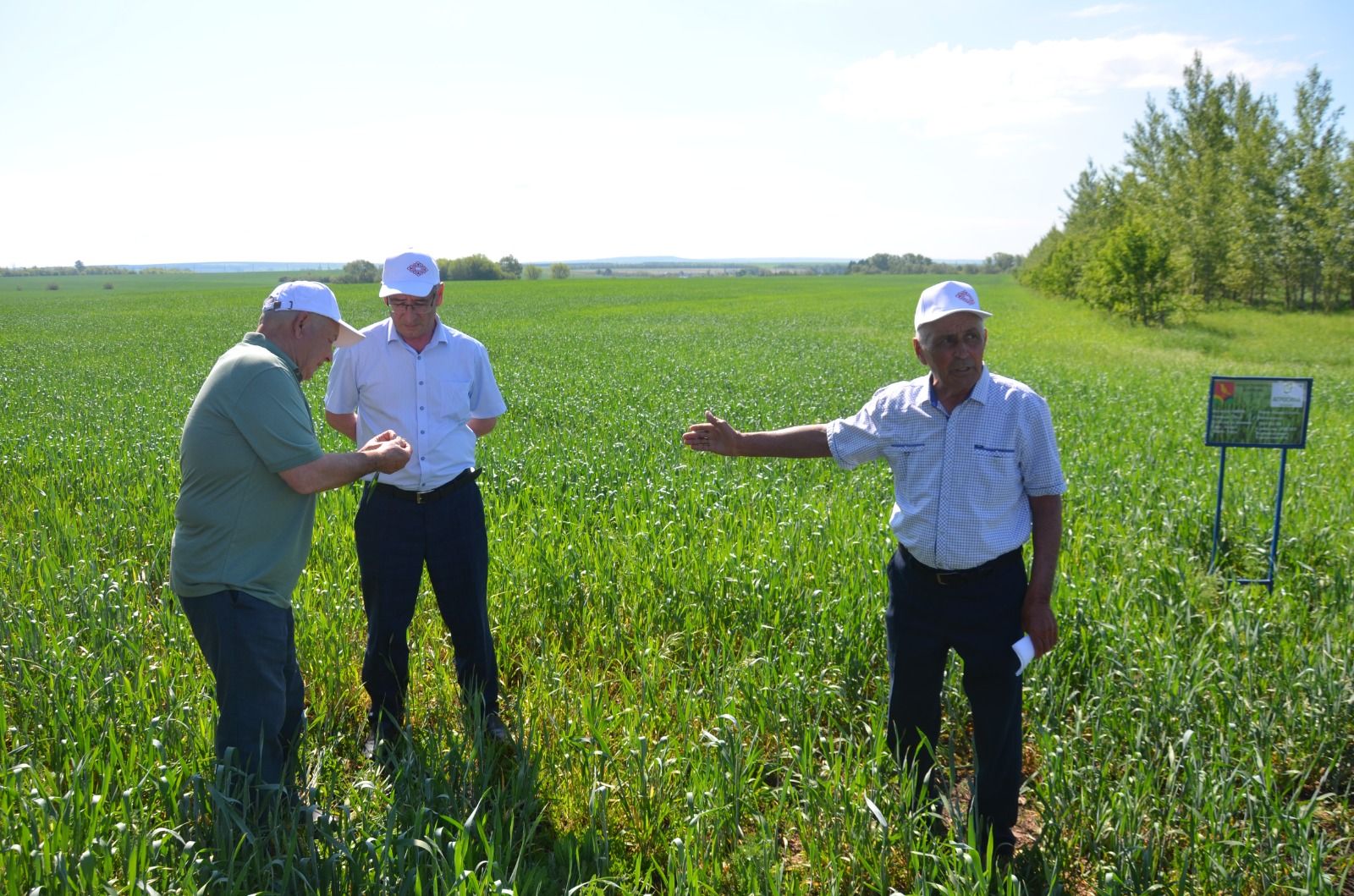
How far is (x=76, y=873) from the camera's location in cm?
260

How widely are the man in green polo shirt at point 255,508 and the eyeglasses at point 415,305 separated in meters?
0.62

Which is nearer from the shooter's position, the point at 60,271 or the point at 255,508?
the point at 255,508

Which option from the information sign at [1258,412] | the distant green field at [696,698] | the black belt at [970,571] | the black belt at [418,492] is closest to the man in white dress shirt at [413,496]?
the black belt at [418,492]

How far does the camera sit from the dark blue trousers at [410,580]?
12.8ft

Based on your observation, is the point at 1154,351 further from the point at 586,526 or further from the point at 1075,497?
the point at 586,526

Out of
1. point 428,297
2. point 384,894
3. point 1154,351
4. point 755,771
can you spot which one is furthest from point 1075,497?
point 1154,351

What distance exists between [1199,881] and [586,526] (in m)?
4.76

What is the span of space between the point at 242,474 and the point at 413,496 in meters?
1.01

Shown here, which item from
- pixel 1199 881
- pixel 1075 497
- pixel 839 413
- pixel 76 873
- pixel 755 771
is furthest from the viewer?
pixel 839 413

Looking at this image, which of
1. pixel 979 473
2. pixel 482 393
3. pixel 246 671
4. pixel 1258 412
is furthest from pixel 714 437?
pixel 1258 412

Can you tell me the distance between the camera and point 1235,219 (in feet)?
122

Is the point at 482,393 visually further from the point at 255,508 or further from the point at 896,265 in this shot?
the point at 896,265

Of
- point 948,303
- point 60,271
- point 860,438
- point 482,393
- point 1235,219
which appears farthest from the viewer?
point 60,271

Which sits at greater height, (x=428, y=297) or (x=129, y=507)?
(x=428, y=297)
